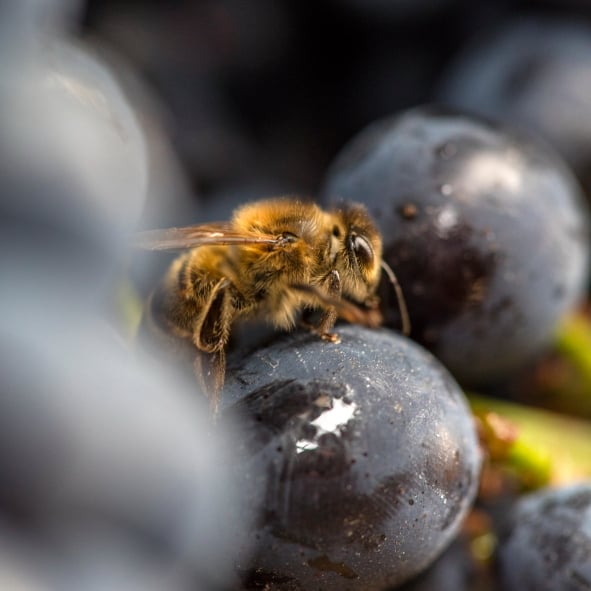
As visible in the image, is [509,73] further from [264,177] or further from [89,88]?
[89,88]

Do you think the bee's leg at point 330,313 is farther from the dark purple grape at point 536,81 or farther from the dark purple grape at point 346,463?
the dark purple grape at point 536,81

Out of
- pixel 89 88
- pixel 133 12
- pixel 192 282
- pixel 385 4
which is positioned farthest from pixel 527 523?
pixel 133 12

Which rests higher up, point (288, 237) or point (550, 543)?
point (288, 237)

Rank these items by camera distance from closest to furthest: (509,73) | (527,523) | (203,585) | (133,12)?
(203,585)
(527,523)
(509,73)
(133,12)

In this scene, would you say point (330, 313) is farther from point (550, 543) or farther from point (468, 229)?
point (550, 543)

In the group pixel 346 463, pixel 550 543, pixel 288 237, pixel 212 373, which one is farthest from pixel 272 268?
pixel 550 543

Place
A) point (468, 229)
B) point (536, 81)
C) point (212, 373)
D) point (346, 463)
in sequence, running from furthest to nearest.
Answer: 1. point (536, 81)
2. point (468, 229)
3. point (212, 373)
4. point (346, 463)

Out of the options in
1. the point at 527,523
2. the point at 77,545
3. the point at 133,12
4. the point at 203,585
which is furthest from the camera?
the point at 133,12
